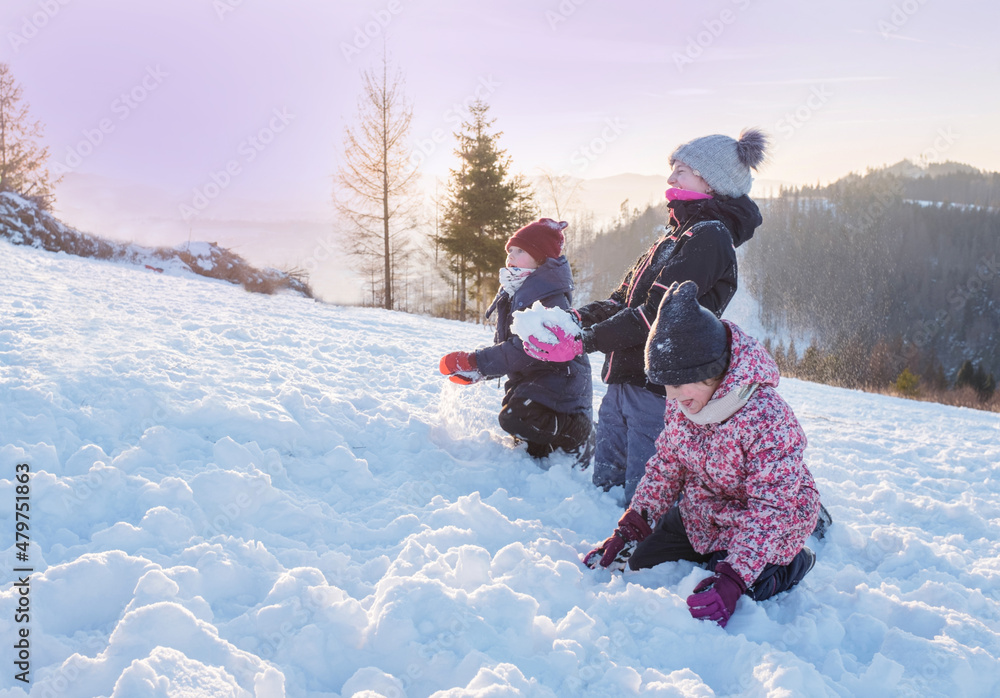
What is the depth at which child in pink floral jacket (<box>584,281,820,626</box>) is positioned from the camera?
2025 mm

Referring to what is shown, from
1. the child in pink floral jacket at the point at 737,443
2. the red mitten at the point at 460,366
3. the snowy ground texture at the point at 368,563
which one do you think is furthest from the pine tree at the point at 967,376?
the child in pink floral jacket at the point at 737,443

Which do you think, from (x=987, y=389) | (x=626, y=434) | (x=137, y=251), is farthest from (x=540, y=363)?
(x=987, y=389)

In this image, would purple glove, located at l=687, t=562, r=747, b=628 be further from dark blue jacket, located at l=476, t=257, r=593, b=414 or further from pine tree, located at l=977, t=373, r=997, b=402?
pine tree, located at l=977, t=373, r=997, b=402

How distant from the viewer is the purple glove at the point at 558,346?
9.46 ft

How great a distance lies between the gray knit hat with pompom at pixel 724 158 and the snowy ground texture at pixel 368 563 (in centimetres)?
182

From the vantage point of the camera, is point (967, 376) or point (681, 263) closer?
point (681, 263)

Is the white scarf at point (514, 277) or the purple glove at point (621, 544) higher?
the white scarf at point (514, 277)

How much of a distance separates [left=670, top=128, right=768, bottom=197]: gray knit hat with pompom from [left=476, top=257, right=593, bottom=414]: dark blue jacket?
40.3 inches

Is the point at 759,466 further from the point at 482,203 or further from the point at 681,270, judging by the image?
the point at 482,203

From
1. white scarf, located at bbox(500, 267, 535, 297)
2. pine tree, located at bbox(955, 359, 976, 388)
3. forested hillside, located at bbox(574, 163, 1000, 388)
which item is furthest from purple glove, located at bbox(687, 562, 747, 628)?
pine tree, located at bbox(955, 359, 976, 388)

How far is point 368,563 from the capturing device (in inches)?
91.2

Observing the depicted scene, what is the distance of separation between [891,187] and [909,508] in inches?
5238

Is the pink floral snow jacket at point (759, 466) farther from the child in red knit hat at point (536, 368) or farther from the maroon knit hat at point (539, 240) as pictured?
the maroon knit hat at point (539, 240)

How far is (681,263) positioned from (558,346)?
0.72m
